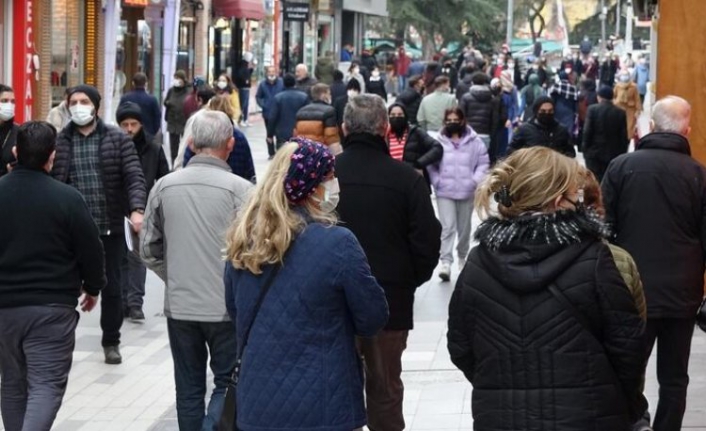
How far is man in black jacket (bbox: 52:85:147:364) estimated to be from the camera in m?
9.99

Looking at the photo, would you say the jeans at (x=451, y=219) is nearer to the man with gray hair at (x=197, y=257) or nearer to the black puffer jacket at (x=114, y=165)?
the black puffer jacket at (x=114, y=165)

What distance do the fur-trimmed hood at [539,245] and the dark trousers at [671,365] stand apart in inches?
99.3

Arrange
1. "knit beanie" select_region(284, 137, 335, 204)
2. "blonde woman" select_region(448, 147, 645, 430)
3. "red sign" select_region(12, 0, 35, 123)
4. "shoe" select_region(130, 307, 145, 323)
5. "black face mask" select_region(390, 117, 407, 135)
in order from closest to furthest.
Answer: "blonde woman" select_region(448, 147, 645, 430), "knit beanie" select_region(284, 137, 335, 204), "shoe" select_region(130, 307, 145, 323), "black face mask" select_region(390, 117, 407, 135), "red sign" select_region(12, 0, 35, 123)

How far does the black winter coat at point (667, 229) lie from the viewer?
7.12 meters

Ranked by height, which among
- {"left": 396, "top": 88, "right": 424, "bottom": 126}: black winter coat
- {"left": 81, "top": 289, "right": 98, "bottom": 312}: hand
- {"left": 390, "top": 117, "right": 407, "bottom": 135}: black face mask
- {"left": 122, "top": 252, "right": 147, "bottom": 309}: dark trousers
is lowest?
{"left": 122, "top": 252, "right": 147, "bottom": 309}: dark trousers

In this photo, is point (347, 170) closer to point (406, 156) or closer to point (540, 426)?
point (540, 426)

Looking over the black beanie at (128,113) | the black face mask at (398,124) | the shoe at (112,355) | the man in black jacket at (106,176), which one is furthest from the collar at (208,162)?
the black face mask at (398,124)

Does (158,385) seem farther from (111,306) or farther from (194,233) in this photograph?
(194,233)

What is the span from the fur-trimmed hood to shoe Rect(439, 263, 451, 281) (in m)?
9.49

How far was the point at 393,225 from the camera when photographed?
7.18 m

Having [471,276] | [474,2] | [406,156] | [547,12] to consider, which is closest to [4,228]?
[471,276]

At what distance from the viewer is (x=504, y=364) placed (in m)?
4.75

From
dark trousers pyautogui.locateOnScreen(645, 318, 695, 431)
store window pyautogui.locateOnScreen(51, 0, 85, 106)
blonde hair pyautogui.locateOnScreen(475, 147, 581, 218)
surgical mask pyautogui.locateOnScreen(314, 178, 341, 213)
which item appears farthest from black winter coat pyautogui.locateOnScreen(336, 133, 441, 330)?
store window pyautogui.locateOnScreen(51, 0, 85, 106)

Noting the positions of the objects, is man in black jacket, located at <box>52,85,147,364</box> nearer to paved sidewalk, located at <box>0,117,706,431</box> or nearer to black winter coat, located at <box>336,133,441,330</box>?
paved sidewalk, located at <box>0,117,706,431</box>
